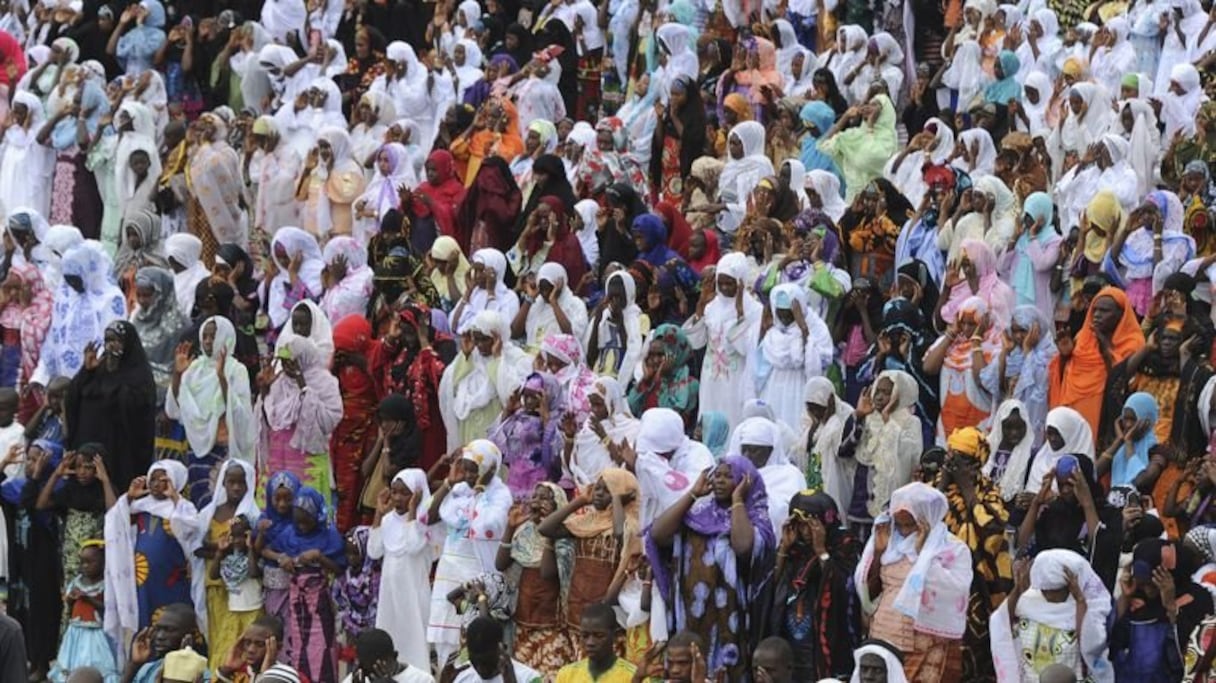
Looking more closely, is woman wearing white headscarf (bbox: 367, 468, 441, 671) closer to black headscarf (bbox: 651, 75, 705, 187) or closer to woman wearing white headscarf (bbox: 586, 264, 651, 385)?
woman wearing white headscarf (bbox: 586, 264, 651, 385)

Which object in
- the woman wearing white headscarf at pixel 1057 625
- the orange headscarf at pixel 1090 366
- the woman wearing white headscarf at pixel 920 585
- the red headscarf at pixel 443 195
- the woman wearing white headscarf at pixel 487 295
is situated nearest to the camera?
the woman wearing white headscarf at pixel 1057 625

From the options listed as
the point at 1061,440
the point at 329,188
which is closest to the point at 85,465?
the point at 1061,440

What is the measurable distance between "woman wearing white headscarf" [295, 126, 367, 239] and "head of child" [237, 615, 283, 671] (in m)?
7.59

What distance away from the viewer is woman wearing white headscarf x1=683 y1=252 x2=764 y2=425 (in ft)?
58.2

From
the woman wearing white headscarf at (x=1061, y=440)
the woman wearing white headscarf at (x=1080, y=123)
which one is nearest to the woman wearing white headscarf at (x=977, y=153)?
the woman wearing white headscarf at (x=1080, y=123)

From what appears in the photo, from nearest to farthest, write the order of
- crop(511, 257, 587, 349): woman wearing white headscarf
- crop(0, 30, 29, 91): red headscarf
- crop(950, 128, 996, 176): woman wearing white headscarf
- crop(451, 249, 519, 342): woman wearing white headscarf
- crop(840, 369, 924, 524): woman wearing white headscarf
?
crop(840, 369, 924, 524): woman wearing white headscarf
crop(511, 257, 587, 349): woman wearing white headscarf
crop(451, 249, 519, 342): woman wearing white headscarf
crop(950, 128, 996, 176): woman wearing white headscarf
crop(0, 30, 29, 91): red headscarf

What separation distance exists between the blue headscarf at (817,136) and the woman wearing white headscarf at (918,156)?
0.41 m

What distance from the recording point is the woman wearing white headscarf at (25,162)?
21922 mm

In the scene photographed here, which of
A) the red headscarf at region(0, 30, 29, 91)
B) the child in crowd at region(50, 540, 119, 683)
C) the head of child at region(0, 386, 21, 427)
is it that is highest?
the red headscarf at region(0, 30, 29, 91)

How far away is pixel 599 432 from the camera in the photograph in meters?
15.8

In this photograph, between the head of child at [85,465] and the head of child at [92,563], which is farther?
the head of child at [85,465]

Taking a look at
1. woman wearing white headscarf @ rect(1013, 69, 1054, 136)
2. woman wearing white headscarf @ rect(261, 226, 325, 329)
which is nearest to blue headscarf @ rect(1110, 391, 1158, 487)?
woman wearing white headscarf @ rect(261, 226, 325, 329)

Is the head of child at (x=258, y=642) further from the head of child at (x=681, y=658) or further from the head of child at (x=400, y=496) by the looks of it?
the head of child at (x=681, y=658)

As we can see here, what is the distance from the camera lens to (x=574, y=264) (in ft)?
64.2
